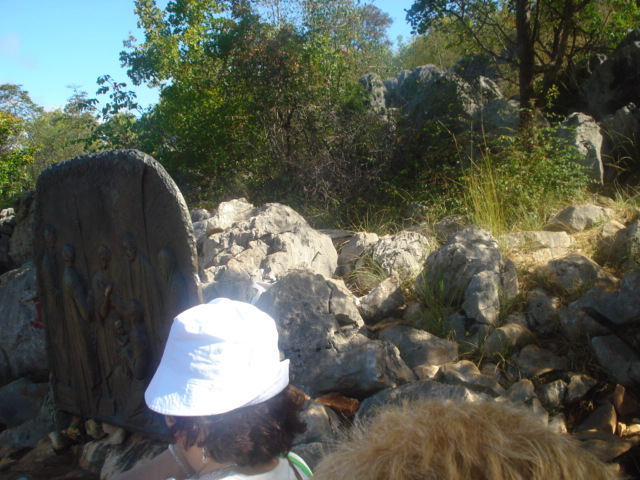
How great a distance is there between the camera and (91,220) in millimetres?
2988

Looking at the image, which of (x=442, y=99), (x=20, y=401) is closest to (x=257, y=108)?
(x=442, y=99)

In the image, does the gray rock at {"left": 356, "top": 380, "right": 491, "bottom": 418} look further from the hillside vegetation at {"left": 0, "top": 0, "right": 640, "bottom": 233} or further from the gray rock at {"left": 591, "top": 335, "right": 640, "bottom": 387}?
the hillside vegetation at {"left": 0, "top": 0, "right": 640, "bottom": 233}

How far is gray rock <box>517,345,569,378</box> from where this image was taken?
355cm

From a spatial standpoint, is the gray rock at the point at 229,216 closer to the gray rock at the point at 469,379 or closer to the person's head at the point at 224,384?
the gray rock at the point at 469,379

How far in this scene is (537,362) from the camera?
3605 millimetres

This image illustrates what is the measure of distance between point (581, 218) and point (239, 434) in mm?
4673

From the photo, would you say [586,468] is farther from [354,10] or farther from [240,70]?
[354,10]

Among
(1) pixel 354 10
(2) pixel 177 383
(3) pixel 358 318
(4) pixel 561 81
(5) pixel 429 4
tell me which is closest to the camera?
(2) pixel 177 383

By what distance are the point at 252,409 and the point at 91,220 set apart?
191 cm

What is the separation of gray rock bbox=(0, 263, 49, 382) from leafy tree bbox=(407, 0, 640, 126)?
579 cm

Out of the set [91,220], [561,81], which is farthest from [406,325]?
[561,81]

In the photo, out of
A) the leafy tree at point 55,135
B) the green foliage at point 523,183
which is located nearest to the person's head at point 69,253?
the green foliage at point 523,183

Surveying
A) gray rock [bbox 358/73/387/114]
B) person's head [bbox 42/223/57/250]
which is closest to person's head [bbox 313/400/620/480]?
person's head [bbox 42/223/57/250]

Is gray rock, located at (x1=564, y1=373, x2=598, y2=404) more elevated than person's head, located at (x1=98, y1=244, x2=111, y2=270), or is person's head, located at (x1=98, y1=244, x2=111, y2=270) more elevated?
person's head, located at (x1=98, y1=244, x2=111, y2=270)
